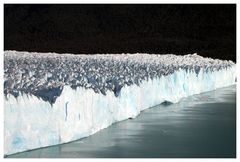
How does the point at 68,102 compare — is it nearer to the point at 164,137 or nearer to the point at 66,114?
the point at 66,114

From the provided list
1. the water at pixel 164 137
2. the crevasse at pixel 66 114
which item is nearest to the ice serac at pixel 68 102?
the crevasse at pixel 66 114

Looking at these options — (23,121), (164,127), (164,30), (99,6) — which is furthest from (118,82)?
(99,6)

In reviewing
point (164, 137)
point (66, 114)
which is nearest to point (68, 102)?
point (66, 114)

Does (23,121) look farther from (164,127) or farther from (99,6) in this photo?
(99,6)

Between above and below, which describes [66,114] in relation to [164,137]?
above

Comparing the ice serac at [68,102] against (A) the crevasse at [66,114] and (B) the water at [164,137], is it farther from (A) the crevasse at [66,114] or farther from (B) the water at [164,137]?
(B) the water at [164,137]

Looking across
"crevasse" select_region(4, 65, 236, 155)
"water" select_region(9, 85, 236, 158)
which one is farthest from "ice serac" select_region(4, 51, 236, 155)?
"water" select_region(9, 85, 236, 158)
